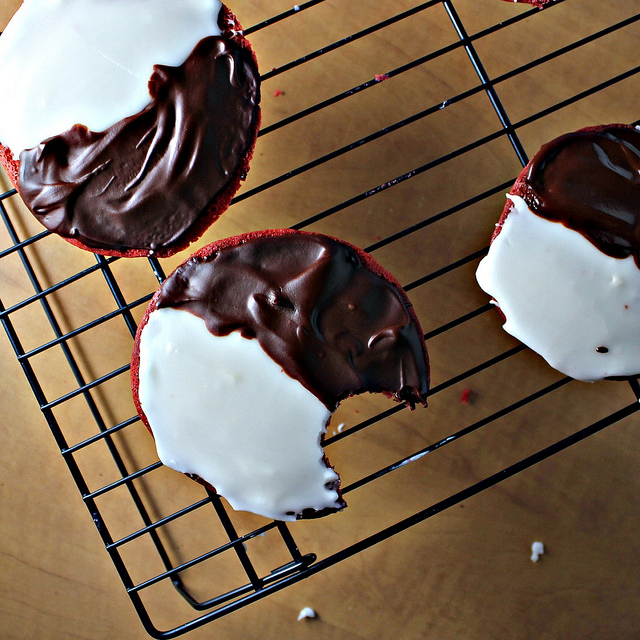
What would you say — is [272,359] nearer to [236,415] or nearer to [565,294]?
[236,415]

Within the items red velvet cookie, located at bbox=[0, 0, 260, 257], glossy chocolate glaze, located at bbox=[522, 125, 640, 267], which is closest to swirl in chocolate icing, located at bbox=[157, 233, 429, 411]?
red velvet cookie, located at bbox=[0, 0, 260, 257]

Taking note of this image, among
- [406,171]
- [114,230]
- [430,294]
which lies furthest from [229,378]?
[406,171]

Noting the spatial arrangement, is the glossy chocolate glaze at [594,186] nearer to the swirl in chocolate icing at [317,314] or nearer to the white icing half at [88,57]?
the swirl in chocolate icing at [317,314]

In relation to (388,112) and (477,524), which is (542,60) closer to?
(388,112)

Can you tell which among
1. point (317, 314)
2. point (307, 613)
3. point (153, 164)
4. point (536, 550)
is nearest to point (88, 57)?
point (153, 164)

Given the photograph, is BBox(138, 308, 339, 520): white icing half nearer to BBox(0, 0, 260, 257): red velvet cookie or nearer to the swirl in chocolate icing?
the swirl in chocolate icing

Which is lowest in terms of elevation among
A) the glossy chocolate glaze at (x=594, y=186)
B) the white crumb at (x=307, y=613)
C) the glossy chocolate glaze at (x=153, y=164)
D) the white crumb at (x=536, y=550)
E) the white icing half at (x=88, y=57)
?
the white crumb at (x=536, y=550)

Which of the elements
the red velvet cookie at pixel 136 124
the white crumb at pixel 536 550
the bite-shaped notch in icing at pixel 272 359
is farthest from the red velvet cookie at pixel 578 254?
the red velvet cookie at pixel 136 124
